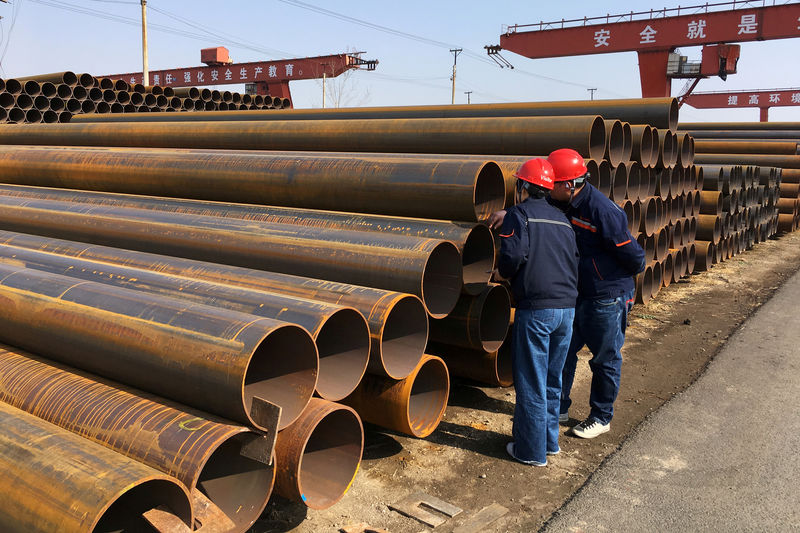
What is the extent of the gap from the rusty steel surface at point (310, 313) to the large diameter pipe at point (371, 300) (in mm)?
118

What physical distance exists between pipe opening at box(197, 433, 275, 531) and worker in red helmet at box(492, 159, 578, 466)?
1707mm

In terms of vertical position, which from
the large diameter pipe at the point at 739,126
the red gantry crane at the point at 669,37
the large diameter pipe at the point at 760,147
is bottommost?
the large diameter pipe at the point at 760,147

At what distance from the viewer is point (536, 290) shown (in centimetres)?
365

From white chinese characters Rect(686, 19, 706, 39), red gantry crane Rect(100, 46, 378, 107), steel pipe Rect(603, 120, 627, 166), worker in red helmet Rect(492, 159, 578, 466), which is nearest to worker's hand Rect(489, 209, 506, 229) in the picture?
worker in red helmet Rect(492, 159, 578, 466)

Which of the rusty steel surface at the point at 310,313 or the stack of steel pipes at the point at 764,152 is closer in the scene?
the rusty steel surface at the point at 310,313

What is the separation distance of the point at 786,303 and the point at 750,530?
601 centimetres

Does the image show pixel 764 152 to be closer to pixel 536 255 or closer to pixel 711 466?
pixel 711 466

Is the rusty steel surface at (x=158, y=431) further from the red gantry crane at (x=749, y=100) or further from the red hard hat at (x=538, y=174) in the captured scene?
the red gantry crane at (x=749, y=100)

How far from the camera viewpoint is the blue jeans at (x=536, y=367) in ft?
12.0

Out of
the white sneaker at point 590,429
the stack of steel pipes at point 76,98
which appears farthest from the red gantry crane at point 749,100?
the white sneaker at point 590,429

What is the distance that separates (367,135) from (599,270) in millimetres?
3114

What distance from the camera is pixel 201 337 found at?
8.42 feet

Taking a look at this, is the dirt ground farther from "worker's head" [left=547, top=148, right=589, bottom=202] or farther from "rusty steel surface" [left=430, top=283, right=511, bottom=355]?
"worker's head" [left=547, top=148, right=589, bottom=202]

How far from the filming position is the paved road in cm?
318
